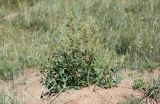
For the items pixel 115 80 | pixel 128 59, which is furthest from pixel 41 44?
pixel 115 80

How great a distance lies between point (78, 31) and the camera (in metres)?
4.61

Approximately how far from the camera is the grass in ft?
18.2

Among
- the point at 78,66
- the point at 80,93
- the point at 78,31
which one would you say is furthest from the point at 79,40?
the point at 80,93

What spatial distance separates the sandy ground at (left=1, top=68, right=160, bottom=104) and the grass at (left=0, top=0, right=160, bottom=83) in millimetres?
280

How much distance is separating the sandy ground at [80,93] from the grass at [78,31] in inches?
11.0

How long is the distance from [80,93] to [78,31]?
2.44ft

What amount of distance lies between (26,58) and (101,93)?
1.78 m

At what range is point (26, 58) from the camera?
5844mm

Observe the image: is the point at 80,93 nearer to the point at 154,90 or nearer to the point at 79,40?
the point at 79,40

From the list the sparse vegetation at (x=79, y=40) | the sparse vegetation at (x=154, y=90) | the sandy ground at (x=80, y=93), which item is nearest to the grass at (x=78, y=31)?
the sparse vegetation at (x=79, y=40)

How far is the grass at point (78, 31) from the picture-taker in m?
5.55

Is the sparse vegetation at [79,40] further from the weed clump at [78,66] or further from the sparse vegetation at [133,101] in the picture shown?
→ the sparse vegetation at [133,101]

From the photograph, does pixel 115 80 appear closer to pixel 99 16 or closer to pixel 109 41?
pixel 109 41

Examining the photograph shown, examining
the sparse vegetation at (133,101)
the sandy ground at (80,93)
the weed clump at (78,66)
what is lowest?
the sandy ground at (80,93)
